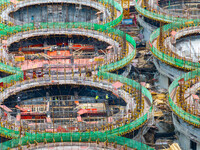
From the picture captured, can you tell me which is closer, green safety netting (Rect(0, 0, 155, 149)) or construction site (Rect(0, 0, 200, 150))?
green safety netting (Rect(0, 0, 155, 149))

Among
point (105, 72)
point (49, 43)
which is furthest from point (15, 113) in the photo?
point (49, 43)

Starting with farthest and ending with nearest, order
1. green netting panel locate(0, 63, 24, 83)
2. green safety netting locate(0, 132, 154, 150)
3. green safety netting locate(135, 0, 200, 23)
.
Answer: green safety netting locate(135, 0, 200, 23)
green netting panel locate(0, 63, 24, 83)
green safety netting locate(0, 132, 154, 150)

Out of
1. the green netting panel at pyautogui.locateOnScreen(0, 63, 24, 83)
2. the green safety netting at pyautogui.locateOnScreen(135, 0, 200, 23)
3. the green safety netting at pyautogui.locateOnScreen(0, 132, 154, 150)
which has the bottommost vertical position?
the green safety netting at pyautogui.locateOnScreen(0, 132, 154, 150)

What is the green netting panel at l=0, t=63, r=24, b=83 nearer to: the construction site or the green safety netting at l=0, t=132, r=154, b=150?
the construction site

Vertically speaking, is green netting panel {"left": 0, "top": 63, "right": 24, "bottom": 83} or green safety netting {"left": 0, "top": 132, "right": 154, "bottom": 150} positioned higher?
green netting panel {"left": 0, "top": 63, "right": 24, "bottom": 83}

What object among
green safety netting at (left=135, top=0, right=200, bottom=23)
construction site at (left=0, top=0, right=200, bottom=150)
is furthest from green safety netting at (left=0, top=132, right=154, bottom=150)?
green safety netting at (left=135, top=0, right=200, bottom=23)

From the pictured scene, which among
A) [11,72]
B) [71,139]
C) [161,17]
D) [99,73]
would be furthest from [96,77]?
[161,17]

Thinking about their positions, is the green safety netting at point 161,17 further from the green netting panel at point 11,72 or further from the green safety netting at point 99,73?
the green netting panel at point 11,72

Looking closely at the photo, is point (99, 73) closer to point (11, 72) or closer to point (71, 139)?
point (11, 72)
